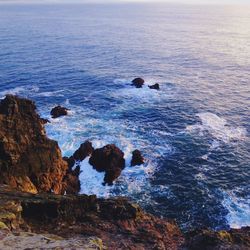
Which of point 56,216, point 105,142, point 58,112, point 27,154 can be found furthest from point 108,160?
point 56,216

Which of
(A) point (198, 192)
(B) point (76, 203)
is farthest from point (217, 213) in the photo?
(B) point (76, 203)

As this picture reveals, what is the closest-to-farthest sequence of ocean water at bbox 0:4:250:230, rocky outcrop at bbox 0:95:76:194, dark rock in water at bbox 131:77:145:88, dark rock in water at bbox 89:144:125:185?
1. rocky outcrop at bbox 0:95:76:194
2. ocean water at bbox 0:4:250:230
3. dark rock in water at bbox 89:144:125:185
4. dark rock in water at bbox 131:77:145:88

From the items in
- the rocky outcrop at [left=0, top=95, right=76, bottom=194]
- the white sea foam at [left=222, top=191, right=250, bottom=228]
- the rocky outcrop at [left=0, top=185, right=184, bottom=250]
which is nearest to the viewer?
the rocky outcrop at [left=0, top=185, right=184, bottom=250]

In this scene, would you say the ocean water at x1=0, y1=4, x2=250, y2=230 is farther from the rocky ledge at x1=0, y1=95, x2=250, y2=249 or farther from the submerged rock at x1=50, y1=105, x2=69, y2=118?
the rocky ledge at x1=0, y1=95, x2=250, y2=249

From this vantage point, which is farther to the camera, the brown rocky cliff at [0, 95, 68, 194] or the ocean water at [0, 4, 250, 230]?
the ocean water at [0, 4, 250, 230]

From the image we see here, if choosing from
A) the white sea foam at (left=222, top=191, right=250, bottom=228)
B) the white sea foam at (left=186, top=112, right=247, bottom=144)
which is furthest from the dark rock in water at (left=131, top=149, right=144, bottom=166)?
the white sea foam at (left=222, top=191, right=250, bottom=228)

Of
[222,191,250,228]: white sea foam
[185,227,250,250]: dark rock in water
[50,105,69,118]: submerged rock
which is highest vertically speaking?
[185,227,250,250]: dark rock in water

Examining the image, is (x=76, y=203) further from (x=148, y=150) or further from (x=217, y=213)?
(x=148, y=150)
